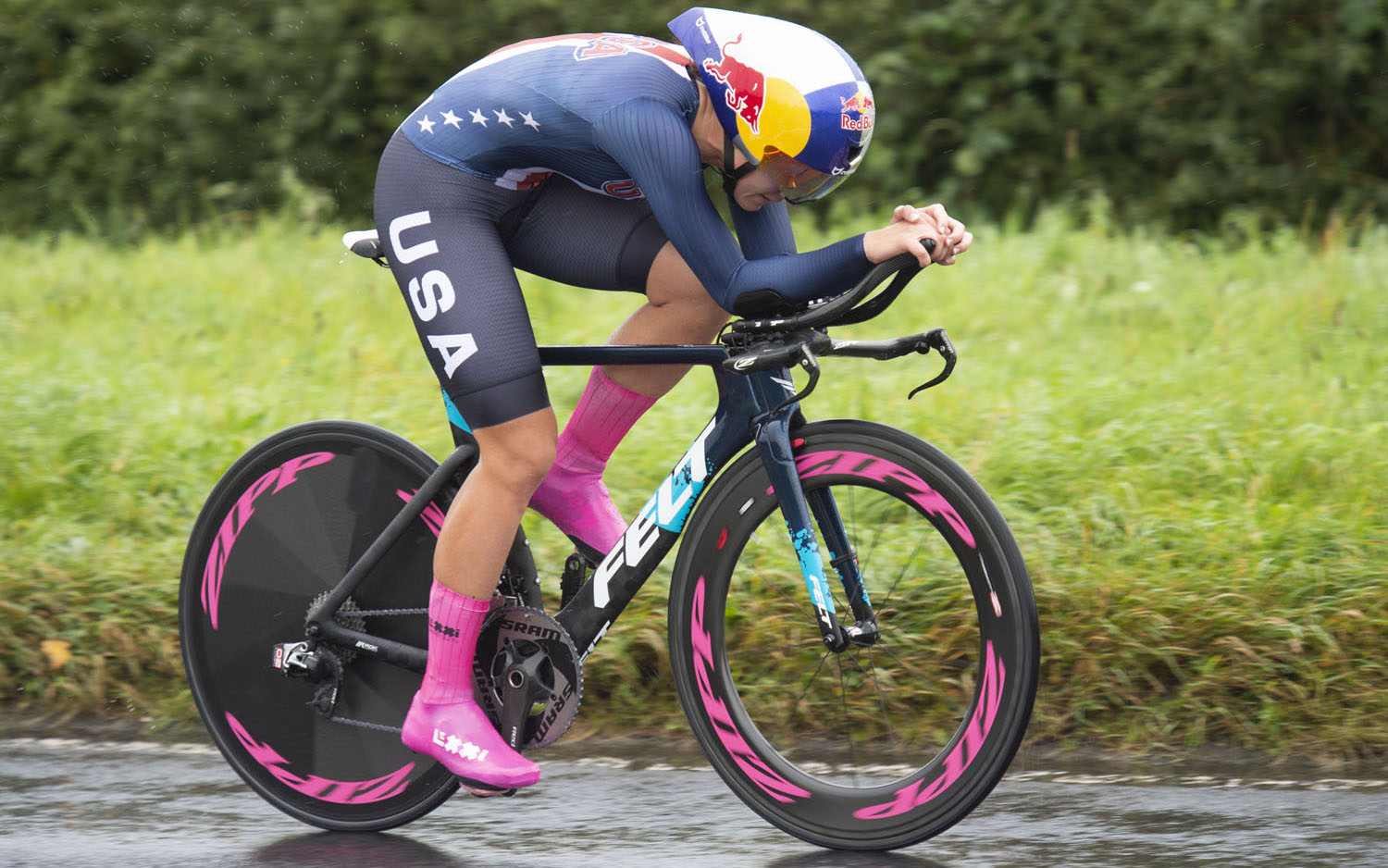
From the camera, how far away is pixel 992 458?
510 cm

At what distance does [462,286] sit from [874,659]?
4.81 feet

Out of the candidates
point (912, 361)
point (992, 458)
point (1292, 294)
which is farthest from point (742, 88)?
point (1292, 294)

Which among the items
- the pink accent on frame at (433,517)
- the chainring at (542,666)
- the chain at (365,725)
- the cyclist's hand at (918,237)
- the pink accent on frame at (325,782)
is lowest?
the pink accent on frame at (325,782)

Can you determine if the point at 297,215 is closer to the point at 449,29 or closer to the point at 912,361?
the point at 449,29

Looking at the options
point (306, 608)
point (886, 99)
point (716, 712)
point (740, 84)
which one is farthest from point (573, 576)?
point (886, 99)

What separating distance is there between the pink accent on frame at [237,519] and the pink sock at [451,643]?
0.53 meters

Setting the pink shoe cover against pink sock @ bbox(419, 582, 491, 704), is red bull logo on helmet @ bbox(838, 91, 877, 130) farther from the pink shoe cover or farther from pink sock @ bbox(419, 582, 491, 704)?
the pink shoe cover

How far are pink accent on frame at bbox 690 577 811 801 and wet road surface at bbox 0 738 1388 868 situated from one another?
0.17 metres

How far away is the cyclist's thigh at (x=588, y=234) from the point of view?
11.6 ft

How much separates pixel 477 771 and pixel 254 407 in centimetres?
303

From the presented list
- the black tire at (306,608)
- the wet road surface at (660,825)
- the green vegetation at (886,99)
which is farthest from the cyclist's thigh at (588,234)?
the green vegetation at (886,99)

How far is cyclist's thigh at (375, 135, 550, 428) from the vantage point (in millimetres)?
3334

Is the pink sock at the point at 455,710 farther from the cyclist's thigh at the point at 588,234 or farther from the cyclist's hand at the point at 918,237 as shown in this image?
the cyclist's hand at the point at 918,237

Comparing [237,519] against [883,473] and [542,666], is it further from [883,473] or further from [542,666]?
[883,473]
